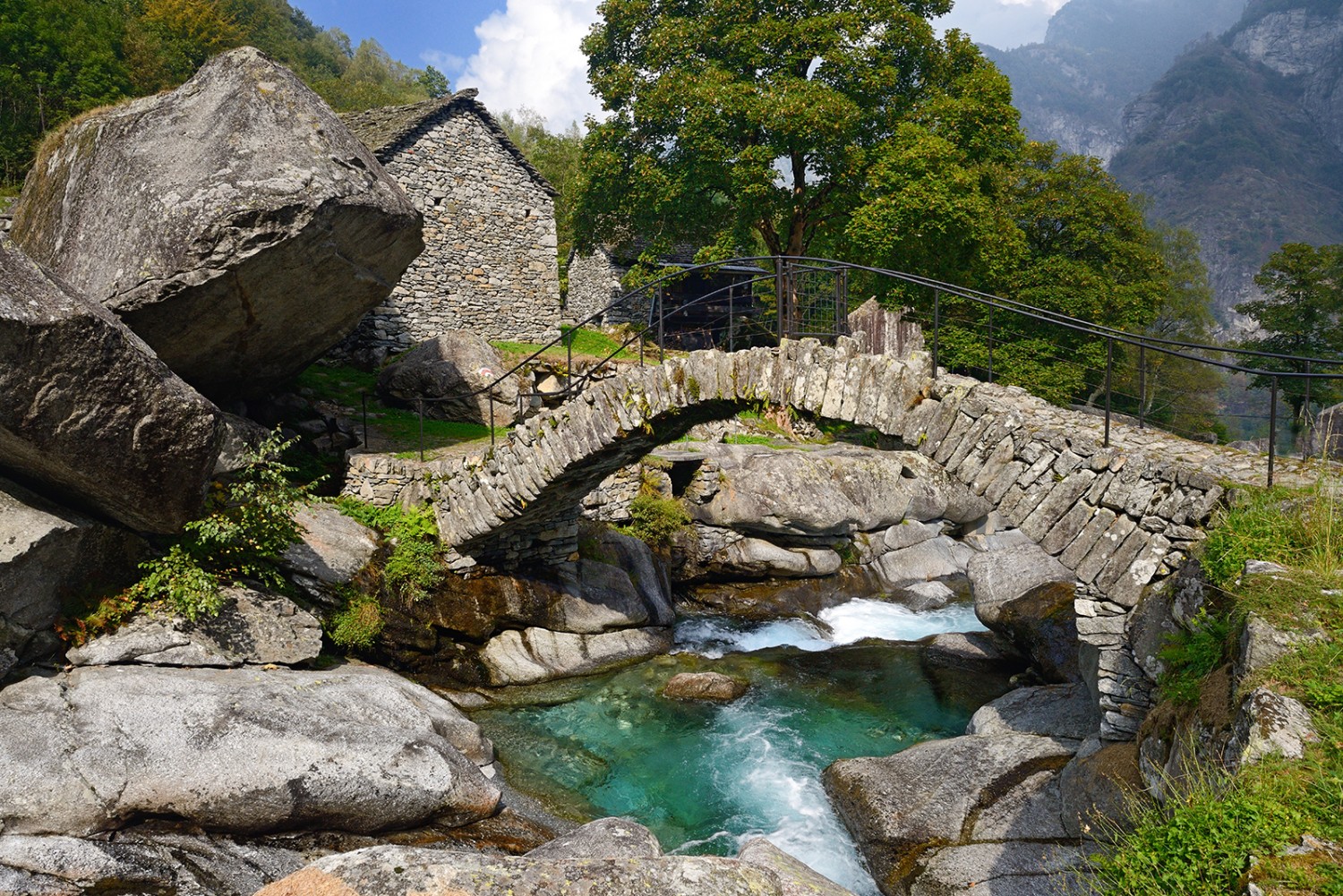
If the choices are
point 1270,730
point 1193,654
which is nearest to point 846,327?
point 1193,654

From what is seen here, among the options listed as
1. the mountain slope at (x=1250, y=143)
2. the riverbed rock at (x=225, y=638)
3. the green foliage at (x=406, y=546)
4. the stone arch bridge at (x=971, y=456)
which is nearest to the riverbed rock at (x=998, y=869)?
the stone arch bridge at (x=971, y=456)

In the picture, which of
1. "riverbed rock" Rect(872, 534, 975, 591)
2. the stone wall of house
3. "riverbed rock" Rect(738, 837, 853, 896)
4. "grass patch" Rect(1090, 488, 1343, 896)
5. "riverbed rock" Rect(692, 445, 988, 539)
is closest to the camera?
"grass patch" Rect(1090, 488, 1343, 896)

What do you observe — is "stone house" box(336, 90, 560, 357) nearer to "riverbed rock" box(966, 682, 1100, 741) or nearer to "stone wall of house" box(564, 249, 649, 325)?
"stone wall of house" box(564, 249, 649, 325)

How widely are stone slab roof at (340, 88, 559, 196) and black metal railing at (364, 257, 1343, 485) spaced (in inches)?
238

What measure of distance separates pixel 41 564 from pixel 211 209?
4327mm

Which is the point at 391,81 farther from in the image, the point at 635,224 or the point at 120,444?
the point at 120,444

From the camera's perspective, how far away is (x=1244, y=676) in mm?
4926

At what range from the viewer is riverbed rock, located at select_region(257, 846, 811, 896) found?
453cm

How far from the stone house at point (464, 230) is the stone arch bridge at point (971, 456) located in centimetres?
1014

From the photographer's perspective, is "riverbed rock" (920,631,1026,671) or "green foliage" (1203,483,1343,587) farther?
"riverbed rock" (920,631,1026,671)

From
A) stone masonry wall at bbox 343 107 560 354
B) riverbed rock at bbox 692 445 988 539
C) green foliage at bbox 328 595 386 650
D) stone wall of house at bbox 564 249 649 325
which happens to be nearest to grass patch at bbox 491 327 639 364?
stone masonry wall at bbox 343 107 560 354

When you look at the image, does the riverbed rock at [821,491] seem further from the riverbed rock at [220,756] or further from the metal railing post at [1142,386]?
the riverbed rock at [220,756]

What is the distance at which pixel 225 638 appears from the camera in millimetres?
9289

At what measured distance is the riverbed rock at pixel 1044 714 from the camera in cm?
855
